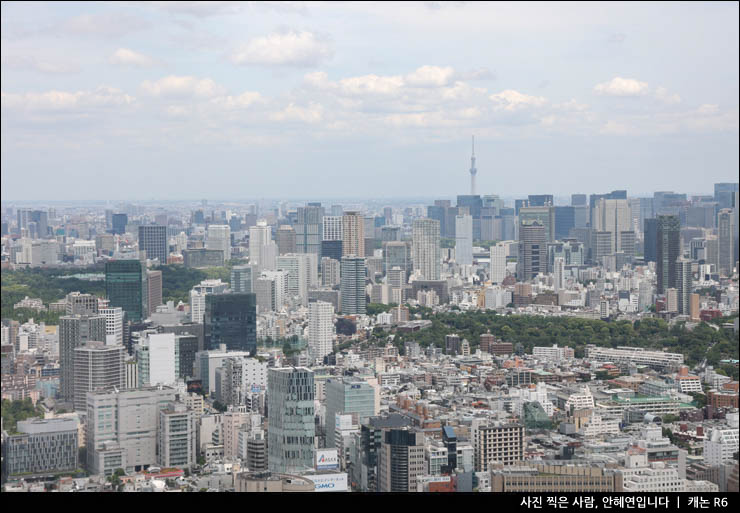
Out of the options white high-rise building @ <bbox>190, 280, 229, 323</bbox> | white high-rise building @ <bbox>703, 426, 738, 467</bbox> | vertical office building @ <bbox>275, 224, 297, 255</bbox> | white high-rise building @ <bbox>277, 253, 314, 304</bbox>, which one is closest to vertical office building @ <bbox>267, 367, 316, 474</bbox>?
white high-rise building @ <bbox>703, 426, 738, 467</bbox>

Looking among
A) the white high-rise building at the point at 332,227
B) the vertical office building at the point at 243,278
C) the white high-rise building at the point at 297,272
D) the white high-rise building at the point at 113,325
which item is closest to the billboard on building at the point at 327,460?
the white high-rise building at the point at 113,325

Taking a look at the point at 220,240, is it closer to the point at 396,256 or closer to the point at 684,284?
the point at 396,256

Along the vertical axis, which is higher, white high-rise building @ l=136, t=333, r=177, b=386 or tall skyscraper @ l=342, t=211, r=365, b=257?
tall skyscraper @ l=342, t=211, r=365, b=257

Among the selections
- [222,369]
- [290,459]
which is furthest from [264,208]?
[290,459]

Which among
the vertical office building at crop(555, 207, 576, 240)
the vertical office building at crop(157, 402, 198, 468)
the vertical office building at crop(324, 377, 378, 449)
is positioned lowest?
the vertical office building at crop(157, 402, 198, 468)

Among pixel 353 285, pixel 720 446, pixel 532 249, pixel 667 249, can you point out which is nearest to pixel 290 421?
pixel 720 446

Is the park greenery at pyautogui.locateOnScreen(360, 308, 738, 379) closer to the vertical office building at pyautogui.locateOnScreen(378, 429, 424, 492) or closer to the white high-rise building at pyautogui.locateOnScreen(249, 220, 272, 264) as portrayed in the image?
the white high-rise building at pyautogui.locateOnScreen(249, 220, 272, 264)
